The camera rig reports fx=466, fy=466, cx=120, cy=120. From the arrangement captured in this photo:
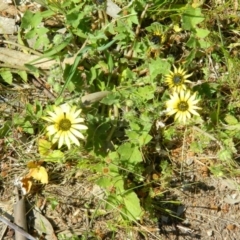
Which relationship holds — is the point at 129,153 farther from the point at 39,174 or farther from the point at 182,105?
the point at 39,174

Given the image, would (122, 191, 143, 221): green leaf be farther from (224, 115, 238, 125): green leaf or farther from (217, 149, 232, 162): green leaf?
(224, 115, 238, 125): green leaf

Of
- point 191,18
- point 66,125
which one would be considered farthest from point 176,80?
point 66,125

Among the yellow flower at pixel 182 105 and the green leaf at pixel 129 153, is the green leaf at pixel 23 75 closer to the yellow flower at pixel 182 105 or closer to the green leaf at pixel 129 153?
the green leaf at pixel 129 153

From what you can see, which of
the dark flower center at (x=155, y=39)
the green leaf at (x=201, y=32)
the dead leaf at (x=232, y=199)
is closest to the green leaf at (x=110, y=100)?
the dark flower center at (x=155, y=39)

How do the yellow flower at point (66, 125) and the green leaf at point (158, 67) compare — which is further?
the green leaf at point (158, 67)

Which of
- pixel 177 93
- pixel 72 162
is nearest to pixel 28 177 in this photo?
pixel 72 162

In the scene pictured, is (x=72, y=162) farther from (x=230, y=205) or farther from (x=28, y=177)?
(x=230, y=205)

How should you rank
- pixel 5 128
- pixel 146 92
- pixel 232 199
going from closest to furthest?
pixel 146 92
pixel 5 128
pixel 232 199

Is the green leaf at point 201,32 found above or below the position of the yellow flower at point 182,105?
above
